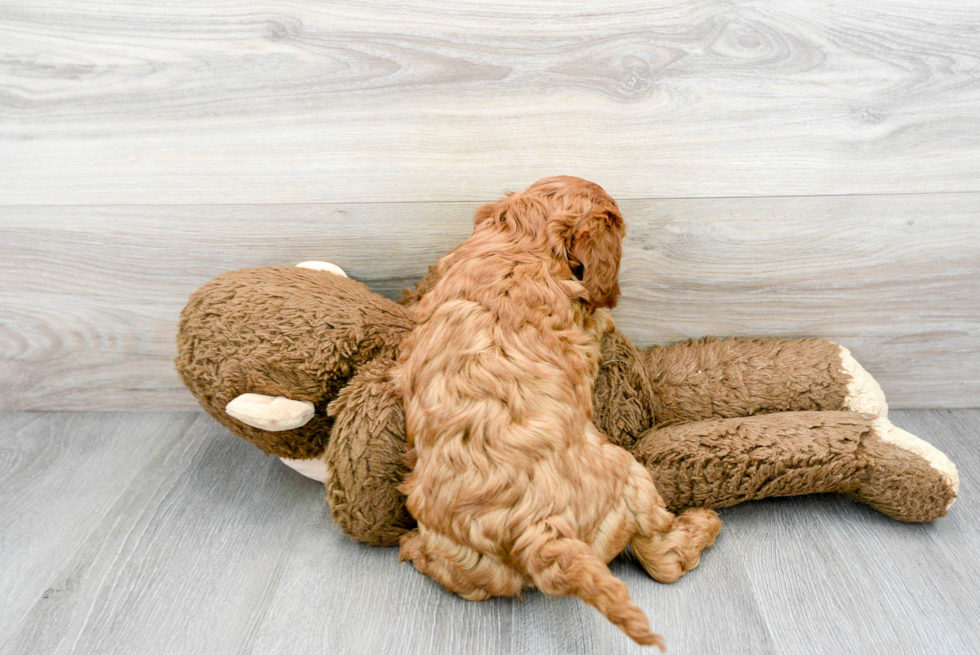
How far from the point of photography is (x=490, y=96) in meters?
1.13

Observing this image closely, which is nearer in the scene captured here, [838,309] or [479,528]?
[479,528]

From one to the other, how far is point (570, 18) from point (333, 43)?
398 mm

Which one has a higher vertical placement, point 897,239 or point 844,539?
point 897,239

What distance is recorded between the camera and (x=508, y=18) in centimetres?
109

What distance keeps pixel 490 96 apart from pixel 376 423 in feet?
1.92

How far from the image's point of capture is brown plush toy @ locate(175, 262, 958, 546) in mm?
989

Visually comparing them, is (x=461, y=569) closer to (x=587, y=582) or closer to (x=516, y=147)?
(x=587, y=582)

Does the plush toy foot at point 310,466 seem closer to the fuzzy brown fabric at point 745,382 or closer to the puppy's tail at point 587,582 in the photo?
the puppy's tail at point 587,582

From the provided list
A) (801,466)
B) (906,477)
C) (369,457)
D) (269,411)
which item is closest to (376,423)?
(369,457)

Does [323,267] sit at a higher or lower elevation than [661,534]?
higher

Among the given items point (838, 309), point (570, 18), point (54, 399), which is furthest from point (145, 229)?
point (838, 309)

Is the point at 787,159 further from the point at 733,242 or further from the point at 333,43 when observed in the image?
the point at 333,43

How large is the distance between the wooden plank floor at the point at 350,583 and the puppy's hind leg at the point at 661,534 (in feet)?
0.10

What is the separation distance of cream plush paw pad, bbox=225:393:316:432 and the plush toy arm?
0.60 m
